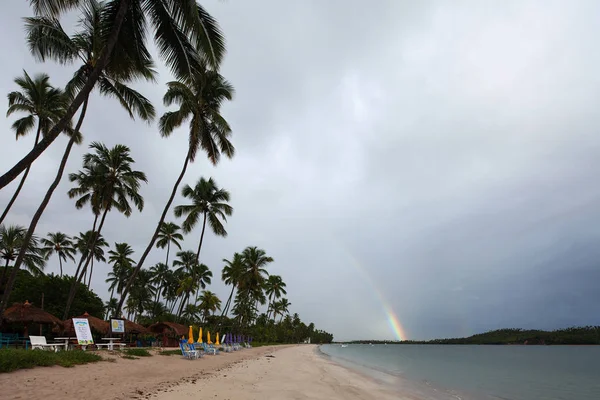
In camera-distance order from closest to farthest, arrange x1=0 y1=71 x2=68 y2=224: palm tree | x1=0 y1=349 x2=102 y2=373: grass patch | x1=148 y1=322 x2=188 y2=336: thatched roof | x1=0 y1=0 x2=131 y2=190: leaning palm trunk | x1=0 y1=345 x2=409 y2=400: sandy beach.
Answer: x1=0 y1=0 x2=131 y2=190: leaning palm trunk → x1=0 y1=345 x2=409 y2=400: sandy beach → x1=0 y1=349 x2=102 y2=373: grass patch → x1=0 y1=71 x2=68 y2=224: palm tree → x1=148 y1=322 x2=188 y2=336: thatched roof

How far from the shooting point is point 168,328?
32188mm

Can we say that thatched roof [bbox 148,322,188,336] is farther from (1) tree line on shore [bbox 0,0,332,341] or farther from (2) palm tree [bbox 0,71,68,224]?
(2) palm tree [bbox 0,71,68,224]

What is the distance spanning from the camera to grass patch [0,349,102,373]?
357 inches

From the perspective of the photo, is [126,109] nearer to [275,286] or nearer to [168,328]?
[168,328]

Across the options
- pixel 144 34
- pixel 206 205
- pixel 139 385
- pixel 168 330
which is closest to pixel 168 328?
pixel 168 330

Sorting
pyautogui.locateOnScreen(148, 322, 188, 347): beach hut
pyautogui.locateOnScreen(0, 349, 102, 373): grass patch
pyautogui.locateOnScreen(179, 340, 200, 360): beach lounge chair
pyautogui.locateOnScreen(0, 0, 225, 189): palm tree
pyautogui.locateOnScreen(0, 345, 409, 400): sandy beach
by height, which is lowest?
pyautogui.locateOnScreen(0, 345, 409, 400): sandy beach

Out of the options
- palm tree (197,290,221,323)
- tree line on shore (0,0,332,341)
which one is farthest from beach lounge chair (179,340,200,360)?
palm tree (197,290,221,323)

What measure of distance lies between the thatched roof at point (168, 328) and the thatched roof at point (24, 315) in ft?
34.9

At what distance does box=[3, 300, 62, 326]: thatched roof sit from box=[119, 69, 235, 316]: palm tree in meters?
4.21

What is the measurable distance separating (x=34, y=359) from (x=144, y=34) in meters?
9.85

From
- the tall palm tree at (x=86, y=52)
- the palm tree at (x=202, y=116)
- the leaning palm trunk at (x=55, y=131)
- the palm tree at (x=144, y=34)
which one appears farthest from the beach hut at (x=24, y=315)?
the leaning palm trunk at (x=55, y=131)

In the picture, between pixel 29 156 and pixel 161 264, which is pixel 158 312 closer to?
pixel 161 264

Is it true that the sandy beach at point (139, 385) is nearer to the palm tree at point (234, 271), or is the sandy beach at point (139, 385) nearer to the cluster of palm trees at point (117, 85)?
Answer: the cluster of palm trees at point (117, 85)

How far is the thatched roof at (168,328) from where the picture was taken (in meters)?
31.0
